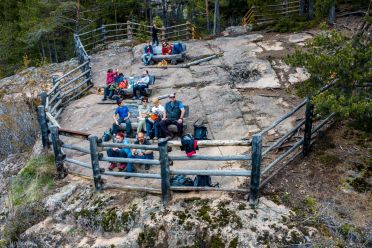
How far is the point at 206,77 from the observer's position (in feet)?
47.7

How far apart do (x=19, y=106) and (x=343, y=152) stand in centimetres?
1120

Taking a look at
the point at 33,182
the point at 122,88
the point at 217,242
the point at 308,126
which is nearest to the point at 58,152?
→ the point at 33,182

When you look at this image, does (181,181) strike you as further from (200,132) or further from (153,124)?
(153,124)

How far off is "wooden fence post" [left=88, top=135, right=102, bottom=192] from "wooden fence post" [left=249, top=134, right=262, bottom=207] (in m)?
2.92

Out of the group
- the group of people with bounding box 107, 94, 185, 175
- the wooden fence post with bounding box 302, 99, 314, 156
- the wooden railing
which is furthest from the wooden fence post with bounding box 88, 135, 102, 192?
the wooden fence post with bounding box 302, 99, 314, 156

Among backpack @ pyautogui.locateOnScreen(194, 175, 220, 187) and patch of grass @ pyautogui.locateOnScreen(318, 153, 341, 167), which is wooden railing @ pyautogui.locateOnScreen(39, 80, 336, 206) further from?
patch of grass @ pyautogui.locateOnScreen(318, 153, 341, 167)

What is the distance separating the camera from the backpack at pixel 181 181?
7.41m

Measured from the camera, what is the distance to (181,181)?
745cm

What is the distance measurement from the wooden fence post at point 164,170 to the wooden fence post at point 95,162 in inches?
54.1

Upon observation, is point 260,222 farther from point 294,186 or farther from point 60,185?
point 60,185

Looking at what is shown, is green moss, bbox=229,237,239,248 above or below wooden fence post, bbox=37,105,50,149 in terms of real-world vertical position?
below

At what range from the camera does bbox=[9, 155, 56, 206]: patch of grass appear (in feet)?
27.2

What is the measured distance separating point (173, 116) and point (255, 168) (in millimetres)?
3908

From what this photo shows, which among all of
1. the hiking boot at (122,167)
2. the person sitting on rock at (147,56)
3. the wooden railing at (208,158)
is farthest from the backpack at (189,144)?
the person sitting on rock at (147,56)
